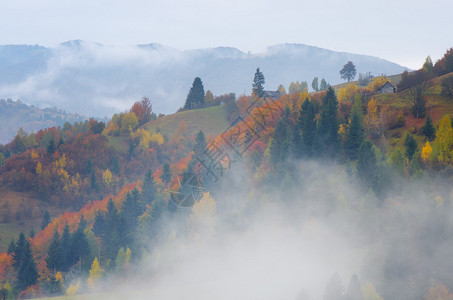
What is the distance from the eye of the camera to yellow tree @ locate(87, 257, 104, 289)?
3882 inches

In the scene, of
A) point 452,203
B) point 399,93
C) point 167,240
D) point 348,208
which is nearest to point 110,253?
point 167,240

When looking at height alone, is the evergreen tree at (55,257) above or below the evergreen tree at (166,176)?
below

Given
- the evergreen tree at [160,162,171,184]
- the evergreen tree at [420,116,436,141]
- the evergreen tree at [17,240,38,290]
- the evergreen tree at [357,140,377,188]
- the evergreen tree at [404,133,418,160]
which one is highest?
the evergreen tree at [420,116,436,141]

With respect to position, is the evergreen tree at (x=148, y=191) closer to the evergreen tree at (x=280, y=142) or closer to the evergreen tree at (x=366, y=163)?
the evergreen tree at (x=280, y=142)

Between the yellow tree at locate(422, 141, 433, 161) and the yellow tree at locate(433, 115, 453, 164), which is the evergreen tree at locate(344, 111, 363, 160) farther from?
the yellow tree at locate(433, 115, 453, 164)

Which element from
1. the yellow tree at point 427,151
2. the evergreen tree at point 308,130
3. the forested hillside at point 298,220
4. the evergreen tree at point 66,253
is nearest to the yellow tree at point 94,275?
the forested hillside at point 298,220

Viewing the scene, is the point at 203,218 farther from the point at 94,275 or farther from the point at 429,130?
the point at 429,130

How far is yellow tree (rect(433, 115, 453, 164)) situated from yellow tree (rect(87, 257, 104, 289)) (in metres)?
70.5

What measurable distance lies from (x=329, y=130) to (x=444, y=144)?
84.9ft

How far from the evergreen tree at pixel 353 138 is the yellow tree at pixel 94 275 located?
58.0 metres

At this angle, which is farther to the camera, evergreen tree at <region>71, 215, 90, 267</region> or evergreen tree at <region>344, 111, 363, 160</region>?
evergreen tree at <region>71, 215, 90, 267</region>

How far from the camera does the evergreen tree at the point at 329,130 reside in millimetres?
101000

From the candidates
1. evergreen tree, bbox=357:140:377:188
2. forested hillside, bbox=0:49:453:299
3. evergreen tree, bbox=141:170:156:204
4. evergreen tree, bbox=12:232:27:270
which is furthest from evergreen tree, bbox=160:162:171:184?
evergreen tree, bbox=357:140:377:188

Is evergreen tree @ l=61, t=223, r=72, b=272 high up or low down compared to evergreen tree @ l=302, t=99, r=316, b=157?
down
